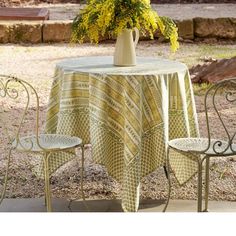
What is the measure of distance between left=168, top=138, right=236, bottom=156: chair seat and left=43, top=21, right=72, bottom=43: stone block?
26.2ft

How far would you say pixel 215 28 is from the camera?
38.5ft

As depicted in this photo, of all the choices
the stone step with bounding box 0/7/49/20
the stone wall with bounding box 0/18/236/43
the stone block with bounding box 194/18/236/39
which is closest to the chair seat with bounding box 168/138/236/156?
the stone wall with bounding box 0/18/236/43

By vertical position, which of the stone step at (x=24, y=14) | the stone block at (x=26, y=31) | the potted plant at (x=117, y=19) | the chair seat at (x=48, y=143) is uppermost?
the potted plant at (x=117, y=19)

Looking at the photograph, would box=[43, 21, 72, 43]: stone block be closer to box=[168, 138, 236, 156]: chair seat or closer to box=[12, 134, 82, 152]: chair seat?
box=[12, 134, 82, 152]: chair seat

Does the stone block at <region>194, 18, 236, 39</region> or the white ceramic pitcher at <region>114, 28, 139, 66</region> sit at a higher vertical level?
the white ceramic pitcher at <region>114, 28, 139, 66</region>

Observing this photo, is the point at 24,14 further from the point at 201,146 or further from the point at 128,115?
the point at 201,146

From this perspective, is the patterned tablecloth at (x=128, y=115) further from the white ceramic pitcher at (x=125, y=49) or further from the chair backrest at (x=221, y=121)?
the chair backrest at (x=221, y=121)

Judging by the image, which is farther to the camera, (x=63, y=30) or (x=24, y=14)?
(x=24, y=14)

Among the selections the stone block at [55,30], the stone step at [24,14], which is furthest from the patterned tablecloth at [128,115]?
the stone step at [24,14]

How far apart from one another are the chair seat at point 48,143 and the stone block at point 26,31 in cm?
782

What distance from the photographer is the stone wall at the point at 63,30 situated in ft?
37.6

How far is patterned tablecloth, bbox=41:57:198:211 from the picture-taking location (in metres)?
3.63

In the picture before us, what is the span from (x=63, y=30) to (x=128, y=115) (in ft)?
26.4

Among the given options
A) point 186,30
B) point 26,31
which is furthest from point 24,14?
point 186,30
